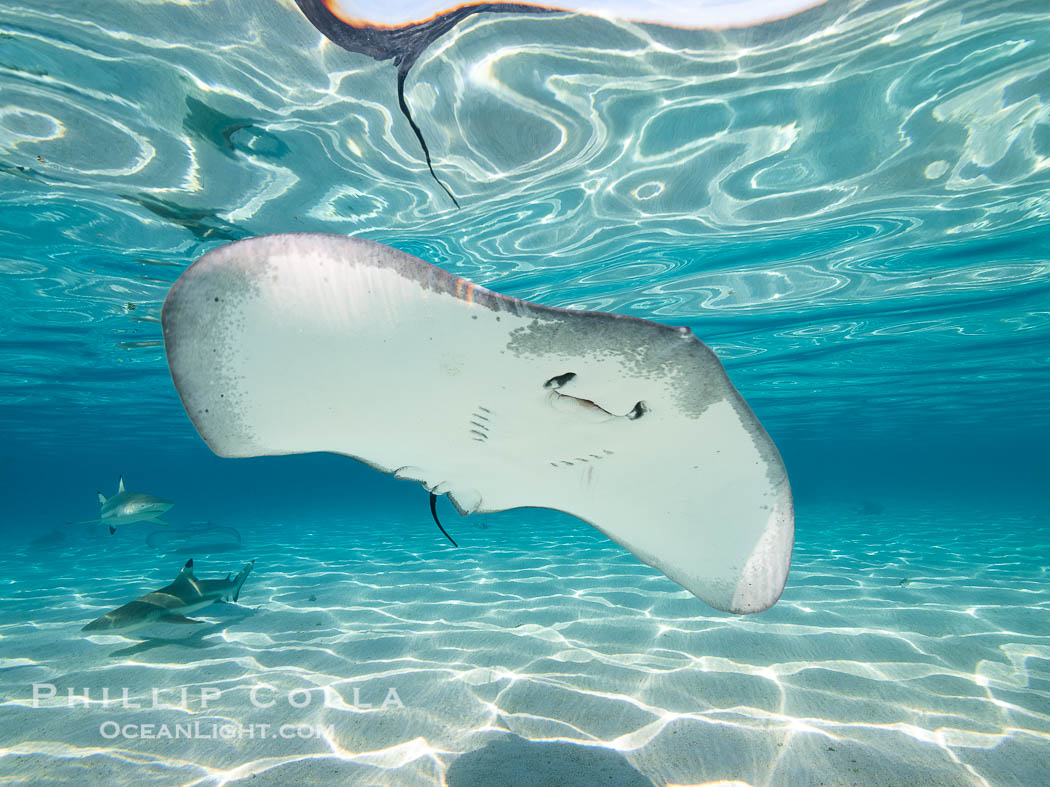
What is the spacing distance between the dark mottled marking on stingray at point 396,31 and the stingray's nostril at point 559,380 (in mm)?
4685

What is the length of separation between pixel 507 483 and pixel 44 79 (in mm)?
7322

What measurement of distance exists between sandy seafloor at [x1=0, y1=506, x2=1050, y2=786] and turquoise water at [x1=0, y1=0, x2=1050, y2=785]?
0.04 meters

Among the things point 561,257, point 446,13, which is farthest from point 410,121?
point 561,257

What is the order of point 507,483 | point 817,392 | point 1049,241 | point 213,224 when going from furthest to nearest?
1. point 817,392
2. point 1049,241
3. point 213,224
4. point 507,483

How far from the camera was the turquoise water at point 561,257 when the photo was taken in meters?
3.96

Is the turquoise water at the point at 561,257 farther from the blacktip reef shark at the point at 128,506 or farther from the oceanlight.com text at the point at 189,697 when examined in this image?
the blacktip reef shark at the point at 128,506

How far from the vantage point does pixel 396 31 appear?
5.07m

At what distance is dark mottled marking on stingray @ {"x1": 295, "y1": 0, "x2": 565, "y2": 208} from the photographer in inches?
194

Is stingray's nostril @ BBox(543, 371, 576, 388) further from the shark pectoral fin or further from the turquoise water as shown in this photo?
the shark pectoral fin

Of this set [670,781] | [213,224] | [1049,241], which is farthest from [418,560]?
[1049,241]

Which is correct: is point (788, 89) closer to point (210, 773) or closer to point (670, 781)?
point (670, 781)

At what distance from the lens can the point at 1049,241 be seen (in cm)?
979

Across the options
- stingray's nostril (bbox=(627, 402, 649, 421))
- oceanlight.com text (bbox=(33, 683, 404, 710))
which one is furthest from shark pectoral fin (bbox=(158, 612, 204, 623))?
stingray's nostril (bbox=(627, 402, 649, 421))

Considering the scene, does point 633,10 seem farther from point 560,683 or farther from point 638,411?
point 560,683
